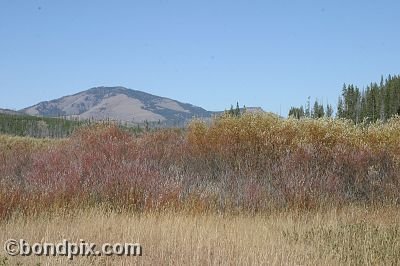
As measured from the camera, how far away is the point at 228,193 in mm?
9625

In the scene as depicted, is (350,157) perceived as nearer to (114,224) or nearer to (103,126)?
(114,224)

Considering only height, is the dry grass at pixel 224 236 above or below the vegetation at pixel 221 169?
below

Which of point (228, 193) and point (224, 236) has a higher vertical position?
point (228, 193)

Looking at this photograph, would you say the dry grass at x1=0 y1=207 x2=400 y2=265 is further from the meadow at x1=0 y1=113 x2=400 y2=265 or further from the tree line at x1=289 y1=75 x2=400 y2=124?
the tree line at x1=289 y1=75 x2=400 y2=124

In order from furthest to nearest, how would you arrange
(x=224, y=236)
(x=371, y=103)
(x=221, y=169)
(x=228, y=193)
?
(x=371, y=103)
(x=221, y=169)
(x=228, y=193)
(x=224, y=236)

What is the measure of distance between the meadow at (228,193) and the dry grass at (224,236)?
0.02m

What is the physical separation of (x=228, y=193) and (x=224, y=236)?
3.17 m

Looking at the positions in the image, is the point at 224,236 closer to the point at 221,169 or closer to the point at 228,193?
the point at 228,193

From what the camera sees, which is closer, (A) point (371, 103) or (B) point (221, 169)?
(B) point (221, 169)

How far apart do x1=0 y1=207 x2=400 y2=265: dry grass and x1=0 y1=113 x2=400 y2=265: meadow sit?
0.07ft

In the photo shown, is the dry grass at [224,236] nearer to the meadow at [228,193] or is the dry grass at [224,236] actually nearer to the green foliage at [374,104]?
the meadow at [228,193]

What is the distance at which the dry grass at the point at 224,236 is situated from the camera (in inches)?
212

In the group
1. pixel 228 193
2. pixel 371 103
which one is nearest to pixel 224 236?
pixel 228 193

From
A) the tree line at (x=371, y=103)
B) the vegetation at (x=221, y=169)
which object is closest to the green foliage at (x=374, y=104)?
the tree line at (x=371, y=103)
